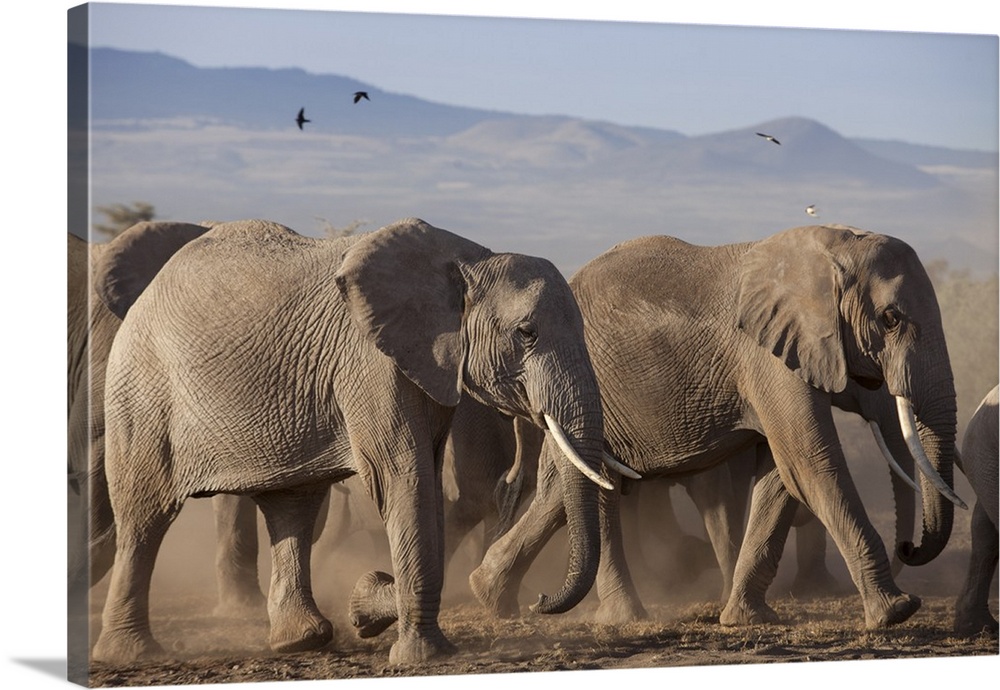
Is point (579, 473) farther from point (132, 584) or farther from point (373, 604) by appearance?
point (132, 584)

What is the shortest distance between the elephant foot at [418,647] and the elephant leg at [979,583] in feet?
10.0

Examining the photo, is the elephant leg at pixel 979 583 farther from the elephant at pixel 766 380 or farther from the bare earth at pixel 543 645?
the elephant at pixel 766 380

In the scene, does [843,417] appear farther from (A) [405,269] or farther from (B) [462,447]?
(A) [405,269]

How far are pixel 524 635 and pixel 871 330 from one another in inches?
90.8

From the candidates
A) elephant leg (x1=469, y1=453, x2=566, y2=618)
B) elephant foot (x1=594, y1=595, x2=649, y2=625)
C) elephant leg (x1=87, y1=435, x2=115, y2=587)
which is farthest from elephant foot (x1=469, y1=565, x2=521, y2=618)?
elephant leg (x1=87, y1=435, x2=115, y2=587)

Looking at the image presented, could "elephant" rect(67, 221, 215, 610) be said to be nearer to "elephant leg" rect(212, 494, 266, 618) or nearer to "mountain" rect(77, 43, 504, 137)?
"mountain" rect(77, 43, 504, 137)

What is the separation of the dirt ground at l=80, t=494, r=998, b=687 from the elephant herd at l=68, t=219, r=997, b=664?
0.48 feet

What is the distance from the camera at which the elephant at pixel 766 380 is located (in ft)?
35.5

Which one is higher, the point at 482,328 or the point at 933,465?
the point at 482,328

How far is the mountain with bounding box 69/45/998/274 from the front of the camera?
11578 millimetres

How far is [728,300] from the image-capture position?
1136cm

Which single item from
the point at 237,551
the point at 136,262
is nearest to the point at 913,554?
the point at 237,551

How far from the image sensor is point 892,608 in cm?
1080

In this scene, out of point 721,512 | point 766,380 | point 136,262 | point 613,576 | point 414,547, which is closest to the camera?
point 414,547
